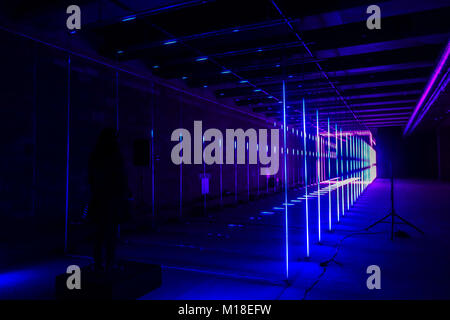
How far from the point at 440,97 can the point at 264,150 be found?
622cm

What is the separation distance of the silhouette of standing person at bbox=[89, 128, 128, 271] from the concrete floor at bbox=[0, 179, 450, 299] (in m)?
0.80

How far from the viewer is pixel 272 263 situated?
4254 mm

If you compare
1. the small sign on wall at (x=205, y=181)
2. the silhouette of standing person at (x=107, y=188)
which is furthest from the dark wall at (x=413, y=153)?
the silhouette of standing person at (x=107, y=188)

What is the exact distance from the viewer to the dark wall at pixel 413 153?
22875mm

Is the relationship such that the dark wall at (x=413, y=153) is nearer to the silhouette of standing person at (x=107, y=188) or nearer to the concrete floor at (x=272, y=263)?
the concrete floor at (x=272, y=263)

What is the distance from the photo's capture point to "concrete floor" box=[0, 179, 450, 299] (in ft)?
10.7

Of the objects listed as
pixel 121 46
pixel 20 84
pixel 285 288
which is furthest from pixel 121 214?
pixel 121 46

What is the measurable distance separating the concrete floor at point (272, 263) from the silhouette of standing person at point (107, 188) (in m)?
0.80

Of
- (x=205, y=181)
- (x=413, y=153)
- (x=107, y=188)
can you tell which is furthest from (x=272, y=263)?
(x=413, y=153)

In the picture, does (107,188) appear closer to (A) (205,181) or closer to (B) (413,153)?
(A) (205,181)

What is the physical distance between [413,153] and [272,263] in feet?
78.6

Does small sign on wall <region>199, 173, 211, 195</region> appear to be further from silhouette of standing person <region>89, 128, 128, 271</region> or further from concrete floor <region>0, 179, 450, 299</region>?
silhouette of standing person <region>89, 128, 128, 271</region>

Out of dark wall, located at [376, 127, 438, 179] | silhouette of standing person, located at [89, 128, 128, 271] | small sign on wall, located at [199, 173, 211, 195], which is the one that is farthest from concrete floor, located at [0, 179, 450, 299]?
dark wall, located at [376, 127, 438, 179]
